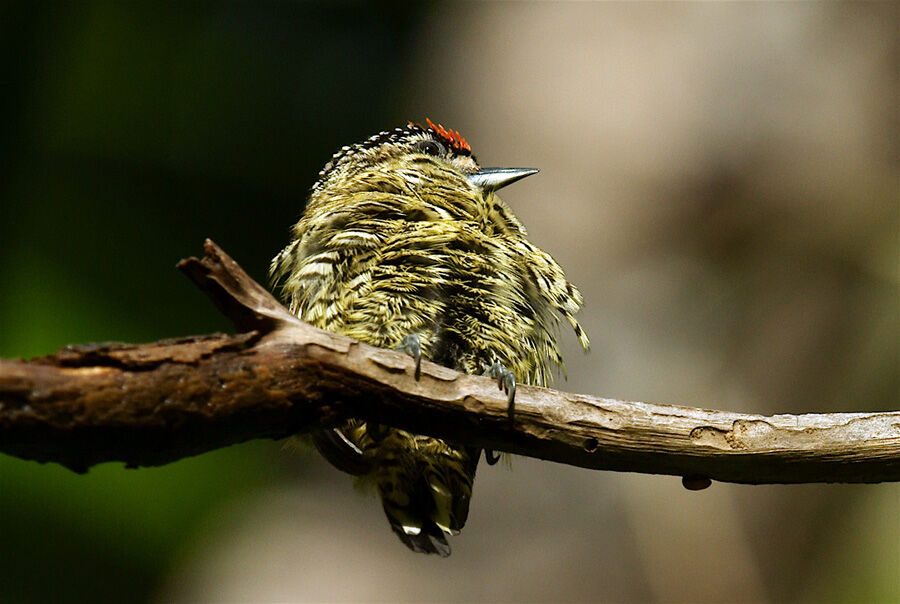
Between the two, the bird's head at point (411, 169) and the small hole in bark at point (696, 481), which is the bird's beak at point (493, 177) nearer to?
the bird's head at point (411, 169)

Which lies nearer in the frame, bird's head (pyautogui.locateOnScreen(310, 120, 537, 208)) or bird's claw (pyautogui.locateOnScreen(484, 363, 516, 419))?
bird's claw (pyautogui.locateOnScreen(484, 363, 516, 419))

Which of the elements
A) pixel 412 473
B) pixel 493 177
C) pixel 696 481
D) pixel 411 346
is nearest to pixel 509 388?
pixel 411 346

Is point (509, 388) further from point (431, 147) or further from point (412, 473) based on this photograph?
point (431, 147)

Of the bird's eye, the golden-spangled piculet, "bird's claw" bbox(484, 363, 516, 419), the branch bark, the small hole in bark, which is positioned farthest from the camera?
the bird's eye

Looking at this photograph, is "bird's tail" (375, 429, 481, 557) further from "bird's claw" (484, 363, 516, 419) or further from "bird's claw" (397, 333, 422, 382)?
"bird's claw" (484, 363, 516, 419)

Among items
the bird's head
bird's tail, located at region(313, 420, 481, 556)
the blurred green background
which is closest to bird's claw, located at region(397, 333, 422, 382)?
bird's tail, located at region(313, 420, 481, 556)

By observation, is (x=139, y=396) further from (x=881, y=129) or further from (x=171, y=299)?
(x=881, y=129)
